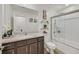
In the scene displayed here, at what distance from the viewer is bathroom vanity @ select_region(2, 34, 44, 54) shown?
5.31 ft

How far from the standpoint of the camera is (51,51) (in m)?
1.73

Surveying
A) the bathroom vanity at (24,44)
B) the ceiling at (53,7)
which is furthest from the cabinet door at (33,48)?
the ceiling at (53,7)

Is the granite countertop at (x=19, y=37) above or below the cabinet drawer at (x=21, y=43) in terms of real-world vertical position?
above

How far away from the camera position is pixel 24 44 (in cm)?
173

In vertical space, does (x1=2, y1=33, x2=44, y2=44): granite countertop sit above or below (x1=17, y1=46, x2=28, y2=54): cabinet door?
above

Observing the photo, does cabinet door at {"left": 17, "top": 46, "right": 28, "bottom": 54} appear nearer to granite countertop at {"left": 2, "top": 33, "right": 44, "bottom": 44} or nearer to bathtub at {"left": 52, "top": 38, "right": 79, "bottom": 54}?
granite countertop at {"left": 2, "top": 33, "right": 44, "bottom": 44}

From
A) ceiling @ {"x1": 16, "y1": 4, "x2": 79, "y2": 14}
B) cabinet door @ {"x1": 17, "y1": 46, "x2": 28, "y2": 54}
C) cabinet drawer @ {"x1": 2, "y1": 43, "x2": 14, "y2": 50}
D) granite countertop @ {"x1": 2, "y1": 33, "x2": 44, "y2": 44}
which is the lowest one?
cabinet door @ {"x1": 17, "y1": 46, "x2": 28, "y2": 54}

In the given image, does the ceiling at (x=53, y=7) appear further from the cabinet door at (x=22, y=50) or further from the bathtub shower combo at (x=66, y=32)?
the cabinet door at (x=22, y=50)

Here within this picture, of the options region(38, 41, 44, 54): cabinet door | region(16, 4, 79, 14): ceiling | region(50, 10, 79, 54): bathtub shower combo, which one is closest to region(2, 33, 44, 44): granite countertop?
region(38, 41, 44, 54): cabinet door

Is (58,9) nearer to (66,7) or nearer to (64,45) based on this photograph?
(66,7)

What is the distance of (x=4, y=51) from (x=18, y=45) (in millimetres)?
220

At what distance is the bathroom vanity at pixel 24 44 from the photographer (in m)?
1.62
